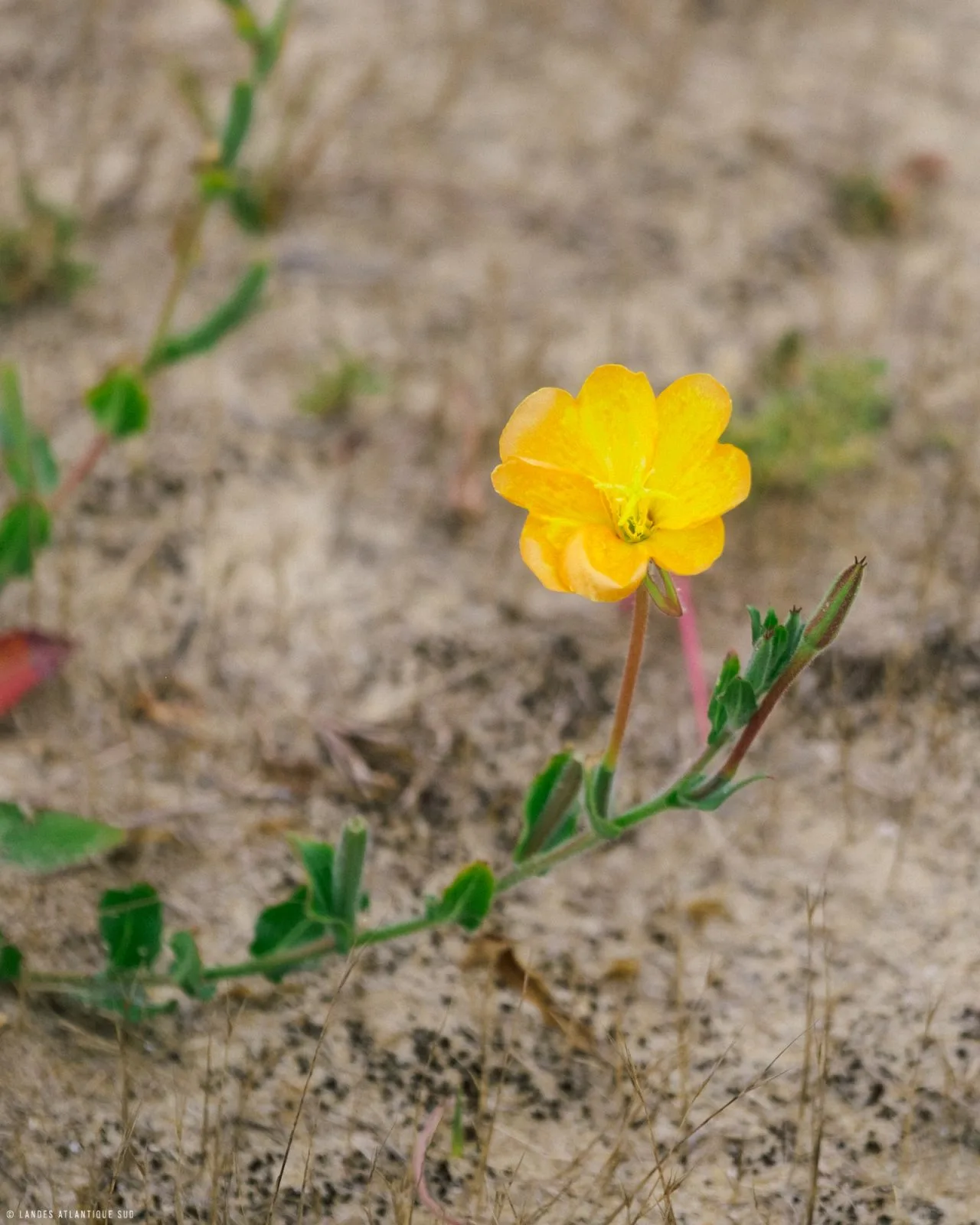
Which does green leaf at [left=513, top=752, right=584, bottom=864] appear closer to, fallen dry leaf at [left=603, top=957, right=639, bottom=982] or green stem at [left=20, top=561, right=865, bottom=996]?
green stem at [left=20, top=561, right=865, bottom=996]

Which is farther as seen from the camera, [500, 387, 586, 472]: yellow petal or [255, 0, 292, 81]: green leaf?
[255, 0, 292, 81]: green leaf

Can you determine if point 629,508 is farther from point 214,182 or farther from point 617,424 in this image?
point 214,182

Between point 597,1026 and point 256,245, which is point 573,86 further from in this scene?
point 597,1026

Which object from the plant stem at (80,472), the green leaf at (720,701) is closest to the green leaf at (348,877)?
the green leaf at (720,701)

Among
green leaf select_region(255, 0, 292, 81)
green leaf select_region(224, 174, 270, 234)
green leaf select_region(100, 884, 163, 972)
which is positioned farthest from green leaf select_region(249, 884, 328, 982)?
green leaf select_region(224, 174, 270, 234)

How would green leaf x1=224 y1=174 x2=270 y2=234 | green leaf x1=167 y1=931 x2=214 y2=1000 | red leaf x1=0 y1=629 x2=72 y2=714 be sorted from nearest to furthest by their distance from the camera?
green leaf x1=167 y1=931 x2=214 y2=1000 < red leaf x1=0 y1=629 x2=72 y2=714 < green leaf x1=224 y1=174 x2=270 y2=234
